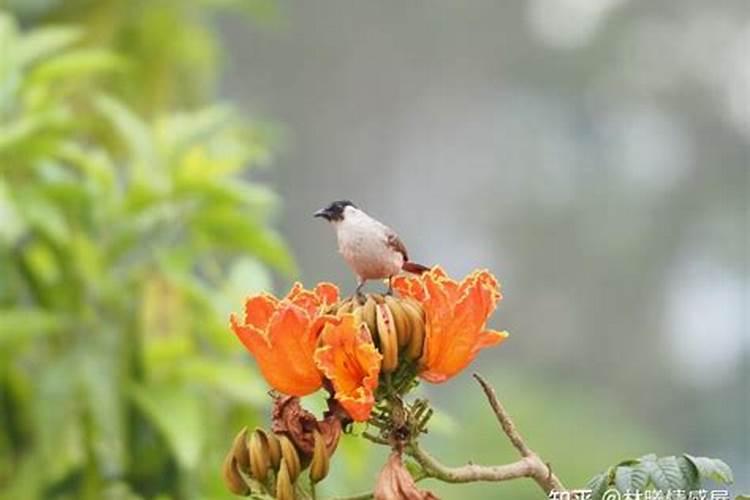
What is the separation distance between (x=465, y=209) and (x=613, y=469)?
136 inches

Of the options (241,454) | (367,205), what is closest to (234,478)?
(241,454)

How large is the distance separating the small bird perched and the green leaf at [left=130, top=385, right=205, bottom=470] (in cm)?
81

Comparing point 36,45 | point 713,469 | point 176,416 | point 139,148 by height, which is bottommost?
point 713,469

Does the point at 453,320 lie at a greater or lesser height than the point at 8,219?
lesser

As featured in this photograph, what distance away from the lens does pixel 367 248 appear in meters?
0.47

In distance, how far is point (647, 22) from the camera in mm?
4340

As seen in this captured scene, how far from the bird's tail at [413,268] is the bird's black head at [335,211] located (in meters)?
0.03

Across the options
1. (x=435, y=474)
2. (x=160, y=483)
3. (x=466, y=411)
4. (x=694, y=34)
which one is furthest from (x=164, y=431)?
(x=694, y=34)

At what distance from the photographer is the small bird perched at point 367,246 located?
1.55ft

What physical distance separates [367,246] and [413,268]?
2 centimetres

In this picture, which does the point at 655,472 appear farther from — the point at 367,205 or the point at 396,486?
the point at 367,205


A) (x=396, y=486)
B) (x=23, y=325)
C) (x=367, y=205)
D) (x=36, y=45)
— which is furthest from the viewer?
(x=36, y=45)

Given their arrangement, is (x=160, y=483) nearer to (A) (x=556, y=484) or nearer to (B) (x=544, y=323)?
(A) (x=556, y=484)

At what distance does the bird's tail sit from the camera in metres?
0.49
